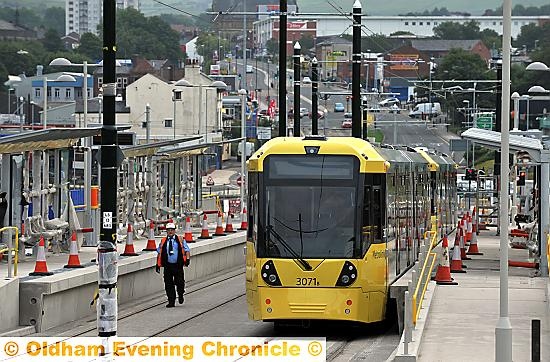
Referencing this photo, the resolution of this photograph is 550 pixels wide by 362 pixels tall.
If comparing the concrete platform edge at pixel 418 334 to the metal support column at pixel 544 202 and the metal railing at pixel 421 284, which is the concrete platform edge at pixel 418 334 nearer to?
the metal railing at pixel 421 284

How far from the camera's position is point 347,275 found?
818 inches

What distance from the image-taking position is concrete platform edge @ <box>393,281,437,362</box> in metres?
16.6

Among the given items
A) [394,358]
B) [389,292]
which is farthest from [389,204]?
[394,358]

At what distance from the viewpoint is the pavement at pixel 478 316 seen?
18141mm

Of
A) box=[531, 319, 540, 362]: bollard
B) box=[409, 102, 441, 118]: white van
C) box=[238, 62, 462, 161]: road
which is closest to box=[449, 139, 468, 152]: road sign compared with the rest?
box=[238, 62, 462, 161]: road

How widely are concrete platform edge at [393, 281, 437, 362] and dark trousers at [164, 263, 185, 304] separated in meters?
4.58

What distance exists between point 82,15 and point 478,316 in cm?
14165

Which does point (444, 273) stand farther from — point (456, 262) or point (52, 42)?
point (52, 42)

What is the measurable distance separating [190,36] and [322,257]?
145926 mm

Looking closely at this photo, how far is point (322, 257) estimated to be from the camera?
2084cm

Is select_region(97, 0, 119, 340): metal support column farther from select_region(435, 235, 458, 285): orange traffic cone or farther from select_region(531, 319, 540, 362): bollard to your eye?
select_region(435, 235, 458, 285): orange traffic cone

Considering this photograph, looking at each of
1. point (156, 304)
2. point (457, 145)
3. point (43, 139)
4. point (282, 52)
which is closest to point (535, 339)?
point (156, 304)

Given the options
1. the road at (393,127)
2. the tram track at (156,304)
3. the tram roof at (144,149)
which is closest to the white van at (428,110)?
the road at (393,127)

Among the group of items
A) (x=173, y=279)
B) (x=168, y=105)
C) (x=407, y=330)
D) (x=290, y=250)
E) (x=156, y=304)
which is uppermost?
(x=168, y=105)
